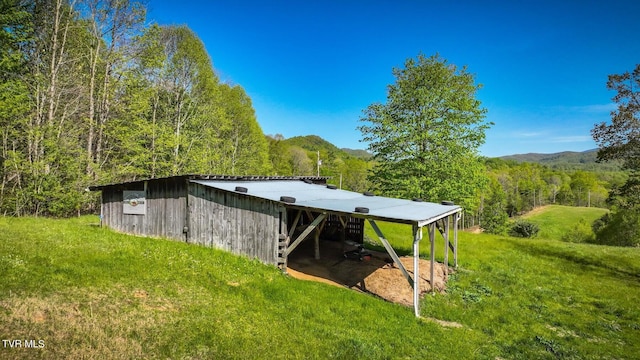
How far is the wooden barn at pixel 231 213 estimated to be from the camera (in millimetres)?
12109

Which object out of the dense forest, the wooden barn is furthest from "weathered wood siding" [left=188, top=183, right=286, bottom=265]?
the dense forest

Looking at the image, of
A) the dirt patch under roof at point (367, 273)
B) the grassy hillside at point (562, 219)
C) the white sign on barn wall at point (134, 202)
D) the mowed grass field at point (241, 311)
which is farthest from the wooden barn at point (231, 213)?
the grassy hillside at point (562, 219)

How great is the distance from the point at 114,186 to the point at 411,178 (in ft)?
64.1

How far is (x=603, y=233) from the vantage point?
139 feet

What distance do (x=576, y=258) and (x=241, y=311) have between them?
70.2 ft

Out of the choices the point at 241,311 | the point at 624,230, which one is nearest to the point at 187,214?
the point at 241,311

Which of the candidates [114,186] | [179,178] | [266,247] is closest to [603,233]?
[266,247]

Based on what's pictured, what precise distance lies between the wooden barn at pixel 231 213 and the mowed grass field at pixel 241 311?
88 cm

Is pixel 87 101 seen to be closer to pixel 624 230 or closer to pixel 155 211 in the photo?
pixel 155 211

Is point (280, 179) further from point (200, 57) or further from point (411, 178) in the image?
point (200, 57)

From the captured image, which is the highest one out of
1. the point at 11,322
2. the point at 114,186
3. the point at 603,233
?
the point at 114,186

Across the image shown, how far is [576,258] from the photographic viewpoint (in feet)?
64.8

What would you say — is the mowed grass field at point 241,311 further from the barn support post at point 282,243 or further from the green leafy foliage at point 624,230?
the green leafy foliage at point 624,230

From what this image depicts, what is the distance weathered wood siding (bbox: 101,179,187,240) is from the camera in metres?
14.6
